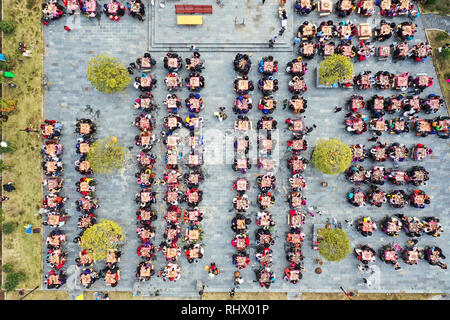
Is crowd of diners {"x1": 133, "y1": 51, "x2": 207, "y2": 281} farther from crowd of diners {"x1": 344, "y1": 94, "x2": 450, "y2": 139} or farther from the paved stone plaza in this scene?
crowd of diners {"x1": 344, "y1": 94, "x2": 450, "y2": 139}

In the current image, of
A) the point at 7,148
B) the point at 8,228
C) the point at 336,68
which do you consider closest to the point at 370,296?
the point at 336,68

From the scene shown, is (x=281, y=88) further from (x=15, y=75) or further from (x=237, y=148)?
(x=15, y=75)

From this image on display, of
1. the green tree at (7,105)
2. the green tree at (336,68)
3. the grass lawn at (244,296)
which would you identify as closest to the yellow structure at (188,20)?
the green tree at (336,68)

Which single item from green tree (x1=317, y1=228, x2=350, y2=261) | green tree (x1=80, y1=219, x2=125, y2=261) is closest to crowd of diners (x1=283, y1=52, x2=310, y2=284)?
green tree (x1=317, y1=228, x2=350, y2=261)

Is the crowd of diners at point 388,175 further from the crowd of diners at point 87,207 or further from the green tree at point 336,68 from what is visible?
the crowd of diners at point 87,207

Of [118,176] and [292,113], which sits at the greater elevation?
[292,113]

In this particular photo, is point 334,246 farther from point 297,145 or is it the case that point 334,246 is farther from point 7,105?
point 7,105
